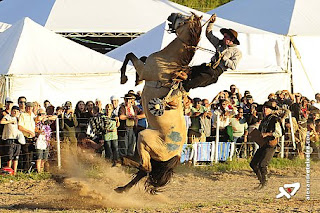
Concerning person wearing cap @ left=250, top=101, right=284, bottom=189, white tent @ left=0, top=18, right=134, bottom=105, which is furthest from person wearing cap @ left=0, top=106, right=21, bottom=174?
person wearing cap @ left=250, top=101, right=284, bottom=189

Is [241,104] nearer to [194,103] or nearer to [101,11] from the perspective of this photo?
[194,103]

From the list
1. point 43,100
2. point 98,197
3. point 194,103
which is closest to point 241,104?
point 194,103

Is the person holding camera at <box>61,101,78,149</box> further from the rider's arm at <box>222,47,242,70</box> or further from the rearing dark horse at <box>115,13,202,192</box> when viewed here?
the rider's arm at <box>222,47,242,70</box>

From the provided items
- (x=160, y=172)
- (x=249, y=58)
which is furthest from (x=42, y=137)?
(x=249, y=58)

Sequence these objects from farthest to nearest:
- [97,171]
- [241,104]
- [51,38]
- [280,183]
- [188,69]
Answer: [51,38] → [241,104] → [280,183] → [97,171] → [188,69]

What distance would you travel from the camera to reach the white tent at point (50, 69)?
665 inches

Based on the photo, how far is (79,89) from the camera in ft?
58.5

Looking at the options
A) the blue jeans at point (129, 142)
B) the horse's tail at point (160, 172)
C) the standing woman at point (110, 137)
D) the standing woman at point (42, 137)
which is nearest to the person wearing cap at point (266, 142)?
the blue jeans at point (129, 142)

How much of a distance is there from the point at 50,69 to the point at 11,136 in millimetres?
3909

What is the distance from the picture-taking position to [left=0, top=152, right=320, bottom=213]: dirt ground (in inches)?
391

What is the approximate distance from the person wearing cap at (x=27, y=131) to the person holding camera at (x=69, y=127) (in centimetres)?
68

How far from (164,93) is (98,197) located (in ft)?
6.76

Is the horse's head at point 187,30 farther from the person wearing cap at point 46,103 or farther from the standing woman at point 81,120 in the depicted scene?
the person wearing cap at point 46,103

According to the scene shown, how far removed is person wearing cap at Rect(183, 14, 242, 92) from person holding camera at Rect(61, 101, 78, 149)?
6260 mm
